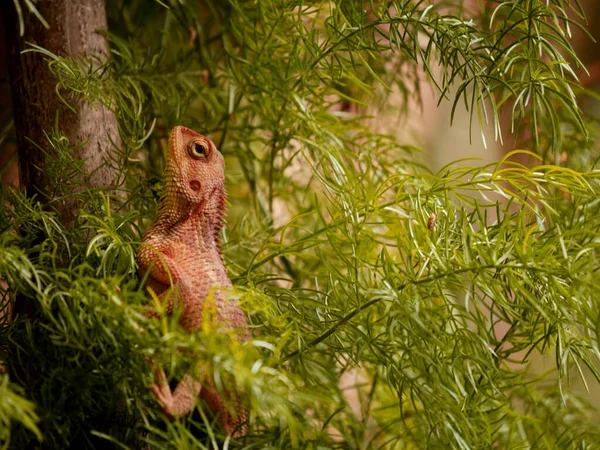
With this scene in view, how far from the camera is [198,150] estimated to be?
49.8 inches

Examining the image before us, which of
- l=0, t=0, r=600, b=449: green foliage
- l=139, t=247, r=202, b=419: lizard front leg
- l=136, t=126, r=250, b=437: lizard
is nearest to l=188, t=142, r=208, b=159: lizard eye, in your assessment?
l=136, t=126, r=250, b=437: lizard

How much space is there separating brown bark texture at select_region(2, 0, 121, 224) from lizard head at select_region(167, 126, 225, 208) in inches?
4.9

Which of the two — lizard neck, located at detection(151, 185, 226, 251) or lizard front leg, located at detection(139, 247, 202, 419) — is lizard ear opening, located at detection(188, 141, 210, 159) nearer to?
lizard neck, located at detection(151, 185, 226, 251)

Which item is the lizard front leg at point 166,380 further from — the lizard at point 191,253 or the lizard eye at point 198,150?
the lizard eye at point 198,150

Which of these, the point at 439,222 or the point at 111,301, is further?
the point at 439,222

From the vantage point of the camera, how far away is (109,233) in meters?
1.07

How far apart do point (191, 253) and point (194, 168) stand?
0.17 meters

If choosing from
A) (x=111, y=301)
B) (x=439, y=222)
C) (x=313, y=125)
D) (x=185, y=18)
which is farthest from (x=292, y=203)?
(x=111, y=301)

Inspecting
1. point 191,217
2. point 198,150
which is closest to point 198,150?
point 198,150

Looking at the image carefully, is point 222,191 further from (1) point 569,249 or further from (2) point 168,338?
(1) point 569,249

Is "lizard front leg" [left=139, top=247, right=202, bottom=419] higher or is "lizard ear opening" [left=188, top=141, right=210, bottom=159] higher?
"lizard ear opening" [left=188, top=141, right=210, bottom=159]

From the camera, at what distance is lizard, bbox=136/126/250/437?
1.04 metres

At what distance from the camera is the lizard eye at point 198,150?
1252 millimetres

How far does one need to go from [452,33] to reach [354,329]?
588 mm
